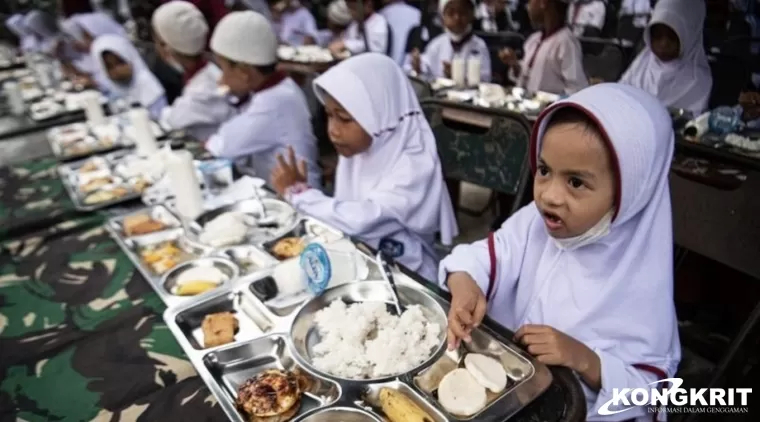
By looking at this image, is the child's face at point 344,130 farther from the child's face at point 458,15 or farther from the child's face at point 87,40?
the child's face at point 87,40

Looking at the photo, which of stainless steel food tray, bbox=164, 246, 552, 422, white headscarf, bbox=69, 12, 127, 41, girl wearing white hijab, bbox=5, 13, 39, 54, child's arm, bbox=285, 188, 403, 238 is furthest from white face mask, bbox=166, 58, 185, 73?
girl wearing white hijab, bbox=5, 13, 39, 54

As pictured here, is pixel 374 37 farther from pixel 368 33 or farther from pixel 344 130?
Result: pixel 344 130

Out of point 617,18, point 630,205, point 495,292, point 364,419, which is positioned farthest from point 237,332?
point 617,18

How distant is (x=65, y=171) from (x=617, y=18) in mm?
2623

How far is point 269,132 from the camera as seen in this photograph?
7.89 ft

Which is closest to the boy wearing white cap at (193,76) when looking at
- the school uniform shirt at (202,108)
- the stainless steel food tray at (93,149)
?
the school uniform shirt at (202,108)

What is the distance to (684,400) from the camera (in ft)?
3.67

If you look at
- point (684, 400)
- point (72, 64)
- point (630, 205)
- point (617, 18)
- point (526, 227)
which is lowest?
point (72, 64)

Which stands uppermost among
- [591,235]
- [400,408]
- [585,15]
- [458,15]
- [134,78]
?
[585,15]

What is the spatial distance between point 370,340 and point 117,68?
339 centimetres

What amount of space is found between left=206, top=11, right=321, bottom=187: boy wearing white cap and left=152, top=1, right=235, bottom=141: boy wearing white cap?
387mm

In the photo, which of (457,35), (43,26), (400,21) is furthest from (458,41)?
(43,26)

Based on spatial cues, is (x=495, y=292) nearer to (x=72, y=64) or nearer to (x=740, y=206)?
(x=740, y=206)

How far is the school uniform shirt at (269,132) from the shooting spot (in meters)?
2.34
